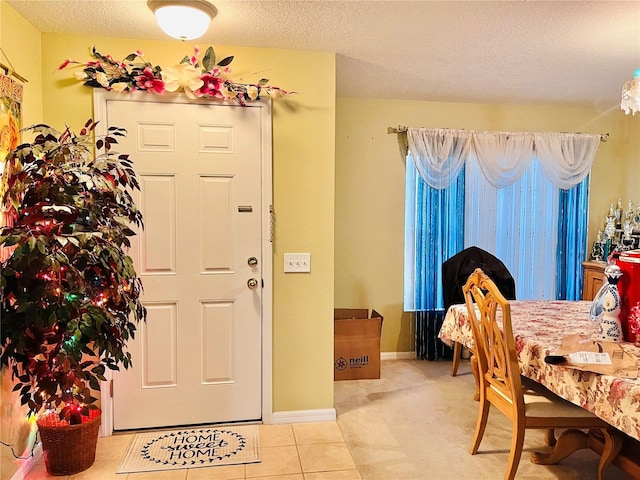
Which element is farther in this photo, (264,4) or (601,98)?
(601,98)

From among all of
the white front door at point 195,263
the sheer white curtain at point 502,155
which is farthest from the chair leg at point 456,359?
the white front door at point 195,263

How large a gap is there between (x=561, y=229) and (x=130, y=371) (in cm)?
387

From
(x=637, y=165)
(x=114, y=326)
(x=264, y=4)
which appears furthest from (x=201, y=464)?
(x=637, y=165)

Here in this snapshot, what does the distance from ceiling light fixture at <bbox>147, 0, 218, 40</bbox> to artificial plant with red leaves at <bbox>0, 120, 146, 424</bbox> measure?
63cm

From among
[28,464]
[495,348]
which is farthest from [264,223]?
[28,464]

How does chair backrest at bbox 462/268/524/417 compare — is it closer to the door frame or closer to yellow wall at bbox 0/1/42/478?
the door frame

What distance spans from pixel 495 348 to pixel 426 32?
5.61 feet

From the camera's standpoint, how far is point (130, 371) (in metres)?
2.88

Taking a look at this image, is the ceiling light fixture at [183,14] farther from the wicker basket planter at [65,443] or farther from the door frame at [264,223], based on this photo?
the wicker basket planter at [65,443]

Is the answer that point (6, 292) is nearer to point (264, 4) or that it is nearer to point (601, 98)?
point (264, 4)

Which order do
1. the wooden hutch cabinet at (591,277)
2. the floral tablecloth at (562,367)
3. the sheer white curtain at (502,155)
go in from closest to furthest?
the floral tablecloth at (562,367) < the wooden hutch cabinet at (591,277) < the sheer white curtain at (502,155)

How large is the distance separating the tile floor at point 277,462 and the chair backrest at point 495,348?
84cm

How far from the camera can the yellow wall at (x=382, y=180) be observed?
4.22 meters

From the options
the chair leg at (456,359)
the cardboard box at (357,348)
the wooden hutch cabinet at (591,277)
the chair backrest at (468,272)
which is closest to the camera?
the cardboard box at (357,348)
